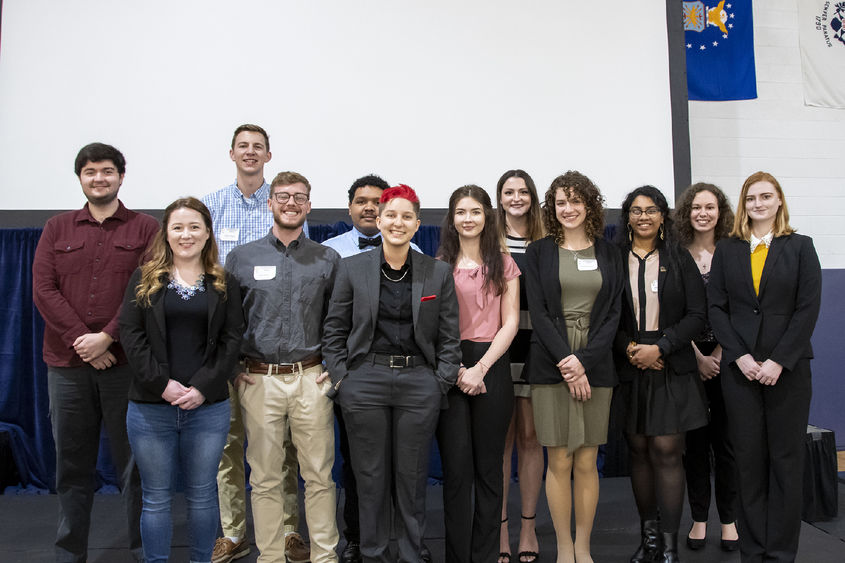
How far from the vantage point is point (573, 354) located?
7.88 feet

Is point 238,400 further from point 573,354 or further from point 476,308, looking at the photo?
point 573,354

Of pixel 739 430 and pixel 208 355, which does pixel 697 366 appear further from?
pixel 208 355

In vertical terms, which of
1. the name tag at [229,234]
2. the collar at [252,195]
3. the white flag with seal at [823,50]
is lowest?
the name tag at [229,234]

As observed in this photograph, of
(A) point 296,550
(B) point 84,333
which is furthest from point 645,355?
(B) point 84,333

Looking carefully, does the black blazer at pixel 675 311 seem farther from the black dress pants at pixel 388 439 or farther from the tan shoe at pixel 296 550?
the tan shoe at pixel 296 550

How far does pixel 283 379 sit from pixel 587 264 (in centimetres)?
134

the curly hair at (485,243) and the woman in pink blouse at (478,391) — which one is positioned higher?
the curly hair at (485,243)

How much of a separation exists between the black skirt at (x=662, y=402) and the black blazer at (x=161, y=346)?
1674 mm

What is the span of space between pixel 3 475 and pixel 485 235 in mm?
3515

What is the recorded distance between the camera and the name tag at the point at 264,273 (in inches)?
93.7

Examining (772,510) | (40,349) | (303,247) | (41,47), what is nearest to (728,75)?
(772,510)

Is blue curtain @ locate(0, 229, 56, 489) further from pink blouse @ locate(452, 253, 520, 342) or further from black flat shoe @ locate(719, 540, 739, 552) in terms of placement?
black flat shoe @ locate(719, 540, 739, 552)

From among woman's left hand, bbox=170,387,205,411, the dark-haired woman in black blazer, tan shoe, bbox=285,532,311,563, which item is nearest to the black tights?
the dark-haired woman in black blazer

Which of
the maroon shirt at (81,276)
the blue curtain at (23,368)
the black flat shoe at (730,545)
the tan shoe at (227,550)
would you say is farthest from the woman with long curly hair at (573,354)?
the blue curtain at (23,368)
